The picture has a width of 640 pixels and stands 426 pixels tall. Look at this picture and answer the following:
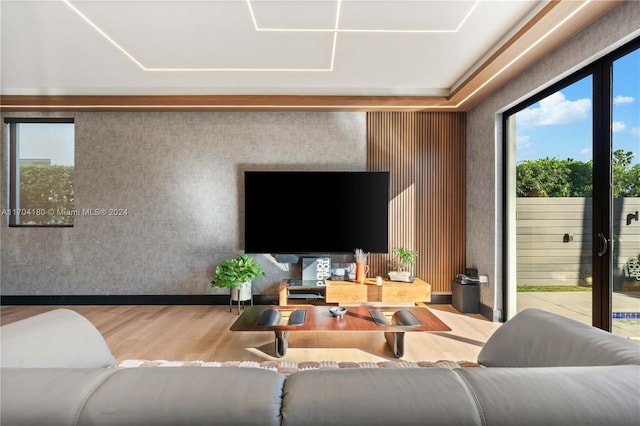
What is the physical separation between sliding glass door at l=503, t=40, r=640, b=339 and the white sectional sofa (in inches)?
80.0

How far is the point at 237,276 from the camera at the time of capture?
4012mm

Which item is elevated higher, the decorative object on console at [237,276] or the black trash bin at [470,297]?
the decorative object on console at [237,276]

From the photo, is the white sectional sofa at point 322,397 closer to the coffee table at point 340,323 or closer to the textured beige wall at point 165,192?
the coffee table at point 340,323

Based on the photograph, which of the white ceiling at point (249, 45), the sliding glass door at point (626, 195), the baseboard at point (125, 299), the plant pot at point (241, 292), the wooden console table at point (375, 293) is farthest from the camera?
the baseboard at point (125, 299)

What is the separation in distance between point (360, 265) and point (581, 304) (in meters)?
2.06

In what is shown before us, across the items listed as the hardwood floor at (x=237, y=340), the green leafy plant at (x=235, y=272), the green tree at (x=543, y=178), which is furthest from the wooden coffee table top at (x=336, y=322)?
the green tree at (x=543, y=178)


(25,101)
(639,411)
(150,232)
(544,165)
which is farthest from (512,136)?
(25,101)

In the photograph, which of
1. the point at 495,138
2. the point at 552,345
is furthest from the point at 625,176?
the point at 552,345

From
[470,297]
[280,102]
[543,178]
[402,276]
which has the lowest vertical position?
[470,297]

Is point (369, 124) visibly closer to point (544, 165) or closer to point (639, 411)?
point (544, 165)

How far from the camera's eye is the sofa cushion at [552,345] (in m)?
1.03

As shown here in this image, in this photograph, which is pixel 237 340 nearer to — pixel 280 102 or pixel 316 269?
pixel 316 269

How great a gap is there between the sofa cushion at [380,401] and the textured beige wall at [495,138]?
2644mm

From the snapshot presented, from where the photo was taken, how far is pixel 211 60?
3.37 metres
